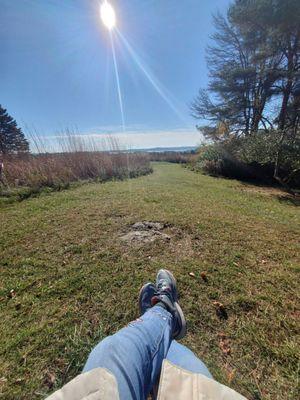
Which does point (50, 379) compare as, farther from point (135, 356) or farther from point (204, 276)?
point (204, 276)

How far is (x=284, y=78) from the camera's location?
10.7m

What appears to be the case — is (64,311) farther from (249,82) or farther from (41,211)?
(249,82)

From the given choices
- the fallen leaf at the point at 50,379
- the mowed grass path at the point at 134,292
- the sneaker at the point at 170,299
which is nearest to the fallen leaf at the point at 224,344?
the mowed grass path at the point at 134,292

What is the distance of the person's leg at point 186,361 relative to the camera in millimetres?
947

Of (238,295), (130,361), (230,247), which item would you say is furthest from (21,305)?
(230,247)

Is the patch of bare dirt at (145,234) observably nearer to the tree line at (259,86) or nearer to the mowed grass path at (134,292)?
the mowed grass path at (134,292)

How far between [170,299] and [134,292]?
37 centimetres

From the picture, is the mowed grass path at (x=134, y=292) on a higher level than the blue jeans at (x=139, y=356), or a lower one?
lower

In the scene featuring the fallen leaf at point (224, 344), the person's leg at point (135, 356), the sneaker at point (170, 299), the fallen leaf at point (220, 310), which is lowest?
the fallen leaf at point (220, 310)

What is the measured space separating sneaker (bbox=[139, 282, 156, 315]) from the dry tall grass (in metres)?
5.01

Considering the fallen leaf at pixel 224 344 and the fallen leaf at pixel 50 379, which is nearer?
the fallen leaf at pixel 50 379

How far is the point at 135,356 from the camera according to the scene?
93cm

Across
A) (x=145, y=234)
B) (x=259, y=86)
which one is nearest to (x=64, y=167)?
(x=145, y=234)

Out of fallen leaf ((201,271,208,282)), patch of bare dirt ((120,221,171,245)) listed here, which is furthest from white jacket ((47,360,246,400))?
patch of bare dirt ((120,221,171,245))
